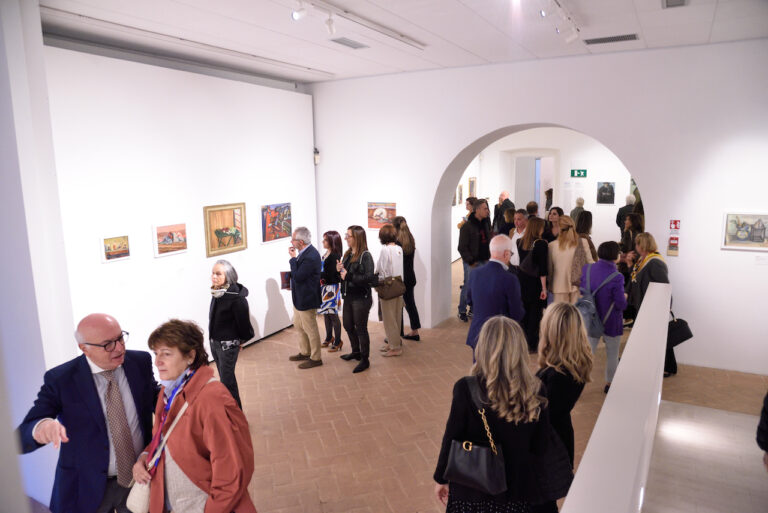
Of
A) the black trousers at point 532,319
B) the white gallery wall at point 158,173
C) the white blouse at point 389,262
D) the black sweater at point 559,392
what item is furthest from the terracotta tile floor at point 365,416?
the black sweater at point 559,392

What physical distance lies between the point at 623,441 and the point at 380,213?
6661 mm

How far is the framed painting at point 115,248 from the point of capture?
5.70 metres

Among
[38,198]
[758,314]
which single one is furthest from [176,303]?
[758,314]

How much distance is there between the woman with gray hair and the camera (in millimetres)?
4887

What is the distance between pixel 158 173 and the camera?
6371mm

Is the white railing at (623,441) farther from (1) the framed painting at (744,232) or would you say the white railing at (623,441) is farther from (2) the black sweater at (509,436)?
(1) the framed painting at (744,232)

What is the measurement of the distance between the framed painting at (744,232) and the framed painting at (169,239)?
6828 millimetres

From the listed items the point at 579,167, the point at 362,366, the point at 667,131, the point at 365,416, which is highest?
the point at 667,131

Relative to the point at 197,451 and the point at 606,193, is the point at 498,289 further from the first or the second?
the point at 606,193

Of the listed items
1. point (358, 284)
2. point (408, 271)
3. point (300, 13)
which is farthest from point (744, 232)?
point (300, 13)

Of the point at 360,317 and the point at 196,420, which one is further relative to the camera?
the point at 360,317

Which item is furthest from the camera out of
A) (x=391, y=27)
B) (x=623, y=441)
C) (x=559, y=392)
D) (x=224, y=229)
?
(x=224, y=229)

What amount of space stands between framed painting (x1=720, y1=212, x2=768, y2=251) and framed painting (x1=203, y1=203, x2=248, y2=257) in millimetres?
6449

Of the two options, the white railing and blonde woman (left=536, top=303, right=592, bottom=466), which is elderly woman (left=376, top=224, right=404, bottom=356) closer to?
the white railing
